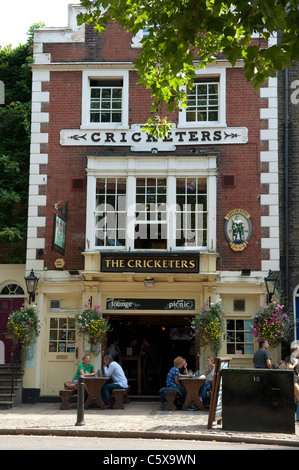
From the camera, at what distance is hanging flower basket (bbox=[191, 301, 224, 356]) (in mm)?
16719

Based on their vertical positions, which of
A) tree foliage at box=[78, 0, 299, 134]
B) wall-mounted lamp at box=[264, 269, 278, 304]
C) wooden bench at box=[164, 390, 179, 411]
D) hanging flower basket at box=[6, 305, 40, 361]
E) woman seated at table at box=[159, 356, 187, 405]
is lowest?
wooden bench at box=[164, 390, 179, 411]

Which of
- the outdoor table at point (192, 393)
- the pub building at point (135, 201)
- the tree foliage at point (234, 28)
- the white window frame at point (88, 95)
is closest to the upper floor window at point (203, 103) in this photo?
the pub building at point (135, 201)

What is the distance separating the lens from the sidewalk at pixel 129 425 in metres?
11.5

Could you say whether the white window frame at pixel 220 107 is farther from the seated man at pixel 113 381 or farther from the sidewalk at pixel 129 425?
the sidewalk at pixel 129 425

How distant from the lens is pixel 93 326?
17.0 m

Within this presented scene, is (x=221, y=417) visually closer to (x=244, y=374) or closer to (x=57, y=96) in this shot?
(x=244, y=374)

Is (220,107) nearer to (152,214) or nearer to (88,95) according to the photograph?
(152,214)

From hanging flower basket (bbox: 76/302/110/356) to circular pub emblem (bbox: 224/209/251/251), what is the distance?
155 inches

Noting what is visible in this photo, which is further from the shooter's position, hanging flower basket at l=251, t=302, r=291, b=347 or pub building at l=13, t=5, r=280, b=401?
pub building at l=13, t=5, r=280, b=401

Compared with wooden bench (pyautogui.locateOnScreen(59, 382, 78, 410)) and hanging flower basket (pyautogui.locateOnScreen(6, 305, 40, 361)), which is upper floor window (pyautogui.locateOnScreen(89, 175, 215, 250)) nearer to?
hanging flower basket (pyautogui.locateOnScreen(6, 305, 40, 361))

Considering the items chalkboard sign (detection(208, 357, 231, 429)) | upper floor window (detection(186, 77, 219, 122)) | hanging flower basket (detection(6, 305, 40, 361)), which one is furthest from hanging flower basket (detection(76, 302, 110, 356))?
upper floor window (detection(186, 77, 219, 122))

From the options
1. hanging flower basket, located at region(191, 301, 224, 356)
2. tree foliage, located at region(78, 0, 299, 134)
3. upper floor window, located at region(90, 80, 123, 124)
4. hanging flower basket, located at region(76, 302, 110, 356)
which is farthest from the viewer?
upper floor window, located at region(90, 80, 123, 124)

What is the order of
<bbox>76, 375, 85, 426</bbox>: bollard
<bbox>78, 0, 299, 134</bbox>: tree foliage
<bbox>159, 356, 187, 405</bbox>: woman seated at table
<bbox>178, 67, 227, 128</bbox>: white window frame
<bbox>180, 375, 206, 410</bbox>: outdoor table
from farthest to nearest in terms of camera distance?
1. <bbox>178, 67, 227, 128</bbox>: white window frame
2. <bbox>159, 356, 187, 405</bbox>: woman seated at table
3. <bbox>180, 375, 206, 410</bbox>: outdoor table
4. <bbox>76, 375, 85, 426</bbox>: bollard
5. <bbox>78, 0, 299, 134</bbox>: tree foliage

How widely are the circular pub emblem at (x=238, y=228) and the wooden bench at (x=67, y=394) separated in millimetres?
5460
